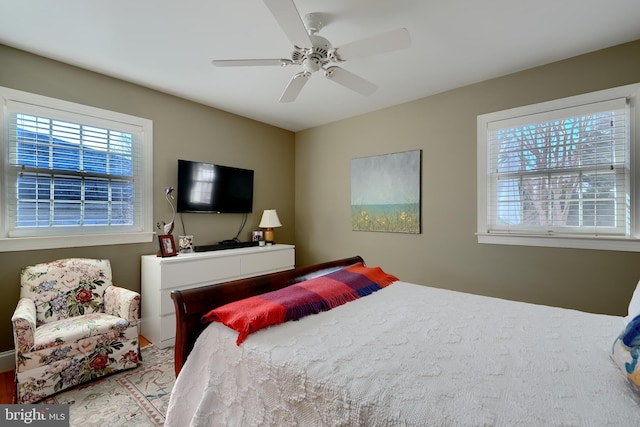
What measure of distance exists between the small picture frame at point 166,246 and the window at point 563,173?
10.3 feet

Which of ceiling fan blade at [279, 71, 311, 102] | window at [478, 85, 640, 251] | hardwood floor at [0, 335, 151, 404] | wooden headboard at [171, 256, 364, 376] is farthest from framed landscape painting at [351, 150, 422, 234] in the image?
hardwood floor at [0, 335, 151, 404]

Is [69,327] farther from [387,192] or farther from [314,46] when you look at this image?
[387,192]

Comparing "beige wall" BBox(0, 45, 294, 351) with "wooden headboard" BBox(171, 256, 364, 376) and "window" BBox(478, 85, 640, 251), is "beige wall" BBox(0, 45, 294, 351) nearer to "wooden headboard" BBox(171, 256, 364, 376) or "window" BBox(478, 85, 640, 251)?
"wooden headboard" BBox(171, 256, 364, 376)

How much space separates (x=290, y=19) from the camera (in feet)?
5.21

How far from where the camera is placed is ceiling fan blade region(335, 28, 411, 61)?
1.69 m

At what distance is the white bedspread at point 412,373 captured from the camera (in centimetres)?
90

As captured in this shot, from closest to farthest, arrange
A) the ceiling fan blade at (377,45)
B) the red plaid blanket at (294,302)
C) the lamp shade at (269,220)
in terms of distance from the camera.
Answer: the red plaid blanket at (294,302)
the ceiling fan blade at (377,45)
the lamp shade at (269,220)

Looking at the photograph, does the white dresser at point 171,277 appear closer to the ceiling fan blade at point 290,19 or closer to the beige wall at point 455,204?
the beige wall at point 455,204

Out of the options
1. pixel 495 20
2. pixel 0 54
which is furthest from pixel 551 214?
pixel 0 54

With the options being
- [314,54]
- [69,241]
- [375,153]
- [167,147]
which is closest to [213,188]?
[167,147]

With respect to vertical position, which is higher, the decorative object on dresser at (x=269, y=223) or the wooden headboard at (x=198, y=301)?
the decorative object on dresser at (x=269, y=223)

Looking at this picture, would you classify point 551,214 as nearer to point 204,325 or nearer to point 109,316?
point 204,325

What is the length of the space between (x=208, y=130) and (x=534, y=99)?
11.4 ft

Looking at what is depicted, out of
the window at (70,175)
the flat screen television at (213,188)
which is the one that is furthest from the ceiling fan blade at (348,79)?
the window at (70,175)
